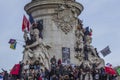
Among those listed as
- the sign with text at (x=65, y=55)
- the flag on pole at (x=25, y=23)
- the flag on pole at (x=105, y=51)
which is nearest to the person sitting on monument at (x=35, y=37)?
the flag on pole at (x=25, y=23)

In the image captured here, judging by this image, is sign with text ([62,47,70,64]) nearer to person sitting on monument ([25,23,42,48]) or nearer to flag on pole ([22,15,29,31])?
person sitting on monument ([25,23,42,48])

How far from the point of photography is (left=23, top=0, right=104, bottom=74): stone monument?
139 ft

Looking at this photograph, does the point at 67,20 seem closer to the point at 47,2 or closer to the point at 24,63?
the point at 47,2

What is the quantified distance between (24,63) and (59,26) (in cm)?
398

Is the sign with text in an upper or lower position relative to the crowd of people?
upper

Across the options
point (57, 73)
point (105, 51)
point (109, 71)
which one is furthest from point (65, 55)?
point (57, 73)

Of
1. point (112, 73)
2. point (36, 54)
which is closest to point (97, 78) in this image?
point (112, 73)

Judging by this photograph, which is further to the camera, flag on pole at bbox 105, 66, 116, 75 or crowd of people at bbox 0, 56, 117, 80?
flag on pole at bbox 105, 66, 116, 75

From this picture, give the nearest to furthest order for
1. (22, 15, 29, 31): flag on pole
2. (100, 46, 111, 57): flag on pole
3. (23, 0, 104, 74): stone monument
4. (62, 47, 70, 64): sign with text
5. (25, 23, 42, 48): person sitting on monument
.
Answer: (25, 23, 42, 48): person sitting on monument
(23, 0, 104, 74): stone monument
(62, 47, 70, 64): sign with text
(22, 15, 29, 31): flag on pole
(100, 46, 111, 57): flag on pole

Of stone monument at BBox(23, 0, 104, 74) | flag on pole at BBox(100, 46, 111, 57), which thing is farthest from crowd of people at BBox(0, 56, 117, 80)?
flag on pole at BBox(100, 46, 111, 57)

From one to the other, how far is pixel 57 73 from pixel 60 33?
5.44 metres

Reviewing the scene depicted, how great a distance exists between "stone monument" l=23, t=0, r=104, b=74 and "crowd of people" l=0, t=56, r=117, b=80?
1.12 meters

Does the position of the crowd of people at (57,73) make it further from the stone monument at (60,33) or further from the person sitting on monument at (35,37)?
the person sitting on monument at (35,37)

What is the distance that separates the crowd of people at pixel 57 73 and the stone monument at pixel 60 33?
1.12 metres
